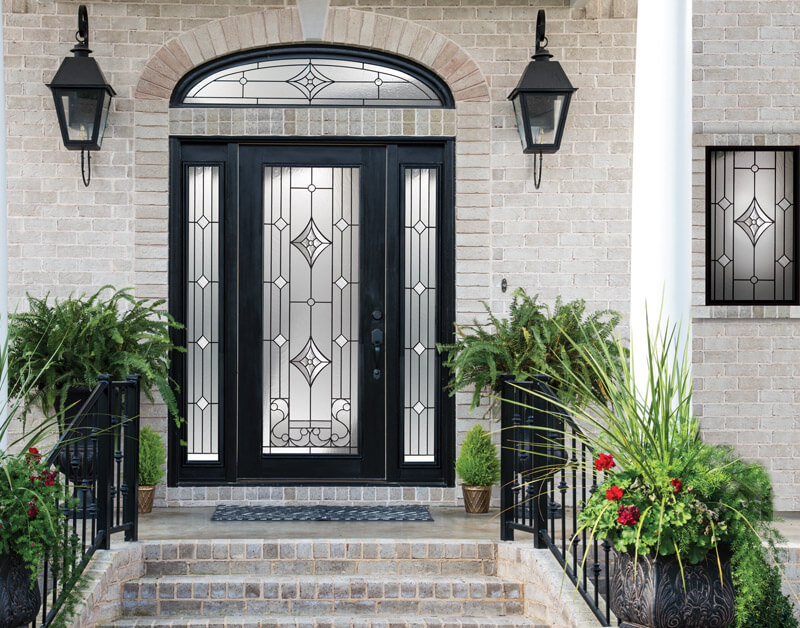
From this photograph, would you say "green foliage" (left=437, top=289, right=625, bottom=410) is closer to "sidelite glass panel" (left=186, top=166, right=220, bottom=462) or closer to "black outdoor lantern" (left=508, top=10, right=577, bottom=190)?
"black outdoor lantern" (left=508, top=10, right=577, bottom=190)

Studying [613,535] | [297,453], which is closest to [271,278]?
[297,453]

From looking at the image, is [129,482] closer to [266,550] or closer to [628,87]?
[266,550]

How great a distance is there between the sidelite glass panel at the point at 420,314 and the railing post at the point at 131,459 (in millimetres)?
1992

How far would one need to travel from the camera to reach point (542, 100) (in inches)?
248

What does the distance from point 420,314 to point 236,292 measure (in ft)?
4.16

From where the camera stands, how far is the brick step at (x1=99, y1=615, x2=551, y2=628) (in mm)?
4750

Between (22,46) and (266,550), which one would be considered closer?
(266,550)

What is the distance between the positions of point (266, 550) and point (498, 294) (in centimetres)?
240

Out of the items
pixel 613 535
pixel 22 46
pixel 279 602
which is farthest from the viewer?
pixel 22 46

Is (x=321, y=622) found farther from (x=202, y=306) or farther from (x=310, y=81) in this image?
(x=310, y=81)

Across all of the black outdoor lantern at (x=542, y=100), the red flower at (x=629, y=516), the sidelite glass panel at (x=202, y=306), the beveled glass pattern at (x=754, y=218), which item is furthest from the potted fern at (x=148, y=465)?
the beveled glass pattern at (x=754, y=218)

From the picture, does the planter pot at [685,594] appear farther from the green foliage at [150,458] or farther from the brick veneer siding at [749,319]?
the green foliage at [150,458]

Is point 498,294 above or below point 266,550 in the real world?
above

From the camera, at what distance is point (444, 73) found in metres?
6.58
